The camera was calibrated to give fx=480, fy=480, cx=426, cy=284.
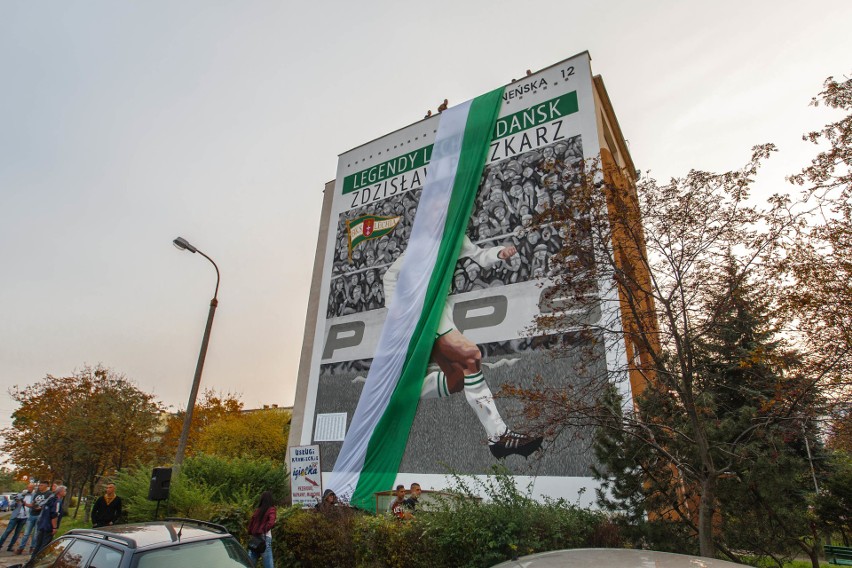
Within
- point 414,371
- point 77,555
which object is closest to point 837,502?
point 414,371

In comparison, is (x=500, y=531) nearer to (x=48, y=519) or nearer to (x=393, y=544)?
(x=393, y=544)

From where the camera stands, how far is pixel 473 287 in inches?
626

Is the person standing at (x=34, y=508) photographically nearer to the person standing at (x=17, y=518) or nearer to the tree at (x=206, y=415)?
the person standing at (x=17, y=518)

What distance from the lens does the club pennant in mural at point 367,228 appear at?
1930 centimetres

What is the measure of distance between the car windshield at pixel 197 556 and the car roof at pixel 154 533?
69 mm

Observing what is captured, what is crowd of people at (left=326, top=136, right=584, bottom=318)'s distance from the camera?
15.1 meters

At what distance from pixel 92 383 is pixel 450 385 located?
19.8m

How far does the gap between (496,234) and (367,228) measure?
20.3 ft

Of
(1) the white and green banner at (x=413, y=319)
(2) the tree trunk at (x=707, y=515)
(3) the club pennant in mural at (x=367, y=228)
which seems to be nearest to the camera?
(2) the tree trunk at (x=707, y=515)

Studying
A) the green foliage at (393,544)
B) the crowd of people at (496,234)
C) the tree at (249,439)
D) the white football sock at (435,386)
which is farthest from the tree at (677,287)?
Result: the tree at (249,439)

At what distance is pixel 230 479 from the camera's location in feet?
42.7

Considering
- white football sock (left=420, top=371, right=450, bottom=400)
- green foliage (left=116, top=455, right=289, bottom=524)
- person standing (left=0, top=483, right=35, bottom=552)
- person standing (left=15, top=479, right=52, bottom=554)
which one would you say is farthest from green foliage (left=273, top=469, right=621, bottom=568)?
person standing (left=0, top=483, right=35, bottom=552)

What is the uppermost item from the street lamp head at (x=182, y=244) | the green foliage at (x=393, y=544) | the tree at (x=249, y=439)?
the street lamp head at (x=182, y=244)

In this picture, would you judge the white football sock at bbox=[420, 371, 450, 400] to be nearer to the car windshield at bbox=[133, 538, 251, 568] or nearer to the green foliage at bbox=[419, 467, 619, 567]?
the green foliage at bbox=[419, 467, 619, 567]
